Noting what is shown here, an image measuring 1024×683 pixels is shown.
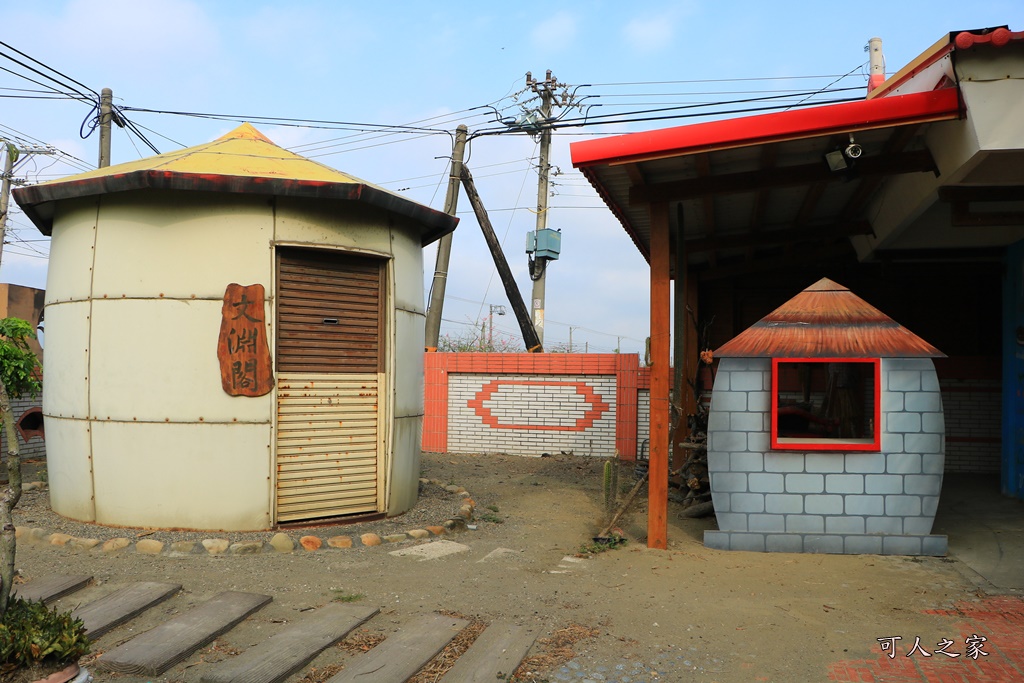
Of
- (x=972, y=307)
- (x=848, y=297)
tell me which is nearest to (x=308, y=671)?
(x=848, y=297)

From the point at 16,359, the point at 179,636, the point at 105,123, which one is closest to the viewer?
the point at 179,636

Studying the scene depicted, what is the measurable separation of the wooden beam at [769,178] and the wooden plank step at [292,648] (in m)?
4.21

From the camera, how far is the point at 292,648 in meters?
4.68

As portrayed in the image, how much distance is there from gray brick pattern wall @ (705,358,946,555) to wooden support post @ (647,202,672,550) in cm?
47

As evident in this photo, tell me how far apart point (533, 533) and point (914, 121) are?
4970mm

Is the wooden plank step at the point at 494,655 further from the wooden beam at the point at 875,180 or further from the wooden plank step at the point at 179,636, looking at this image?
the wooden beam at the point at 875,180

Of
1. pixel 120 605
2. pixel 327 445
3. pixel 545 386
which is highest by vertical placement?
pixel 545 386

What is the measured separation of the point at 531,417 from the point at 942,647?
10.1 m

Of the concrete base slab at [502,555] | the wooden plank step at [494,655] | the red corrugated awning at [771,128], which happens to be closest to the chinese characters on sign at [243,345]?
the concrete base slab at [502,555]

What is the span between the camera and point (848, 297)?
7699 mm

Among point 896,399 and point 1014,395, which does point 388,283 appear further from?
point 1014,395

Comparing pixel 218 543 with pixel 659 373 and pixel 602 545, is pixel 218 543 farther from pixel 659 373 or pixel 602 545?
pixel 659 373

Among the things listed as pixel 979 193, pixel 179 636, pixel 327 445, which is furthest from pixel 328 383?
pixel 979 193

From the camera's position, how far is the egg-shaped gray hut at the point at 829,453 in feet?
23.3
